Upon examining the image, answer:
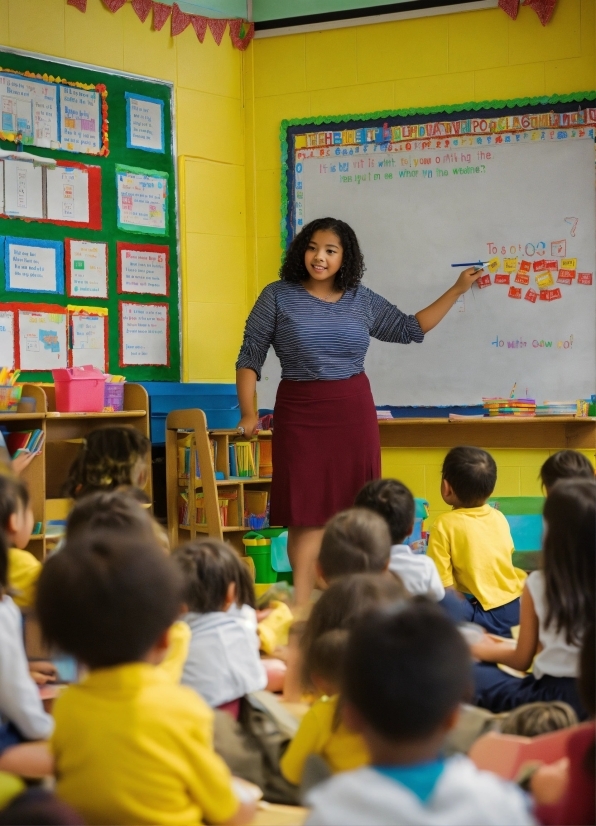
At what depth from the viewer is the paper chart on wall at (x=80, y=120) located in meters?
4.49

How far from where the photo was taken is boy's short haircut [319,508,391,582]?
2.32 meters

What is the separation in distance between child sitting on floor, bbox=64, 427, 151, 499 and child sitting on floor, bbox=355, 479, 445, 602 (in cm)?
65

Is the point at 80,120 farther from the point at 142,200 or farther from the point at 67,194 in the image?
the point at 142,200

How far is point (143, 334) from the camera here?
479 centimetres

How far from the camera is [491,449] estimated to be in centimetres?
473

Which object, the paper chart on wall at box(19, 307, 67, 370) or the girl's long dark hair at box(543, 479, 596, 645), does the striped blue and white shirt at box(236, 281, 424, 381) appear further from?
the girl's long dark hair at box(543, 479, 596, 645)

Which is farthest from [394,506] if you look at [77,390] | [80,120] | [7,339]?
[80,120]

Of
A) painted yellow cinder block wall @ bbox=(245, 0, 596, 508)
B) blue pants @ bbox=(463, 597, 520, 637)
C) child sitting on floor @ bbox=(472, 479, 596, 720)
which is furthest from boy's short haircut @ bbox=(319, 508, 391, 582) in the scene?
painted yellow cinder block wall @ bbox=(245, 0, 596, 508)

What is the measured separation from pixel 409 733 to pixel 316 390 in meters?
2.66

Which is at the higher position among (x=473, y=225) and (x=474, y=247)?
(x=473, y=225)

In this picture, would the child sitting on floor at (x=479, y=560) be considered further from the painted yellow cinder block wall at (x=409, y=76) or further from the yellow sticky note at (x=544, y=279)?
the yellow sticky note at (x=544, y=279)

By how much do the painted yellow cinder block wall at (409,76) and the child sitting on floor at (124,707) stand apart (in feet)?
11.3

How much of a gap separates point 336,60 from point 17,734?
394cm

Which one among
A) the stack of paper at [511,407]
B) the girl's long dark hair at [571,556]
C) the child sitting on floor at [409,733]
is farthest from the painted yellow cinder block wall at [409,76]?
the child sitting on floor at [409,733]
